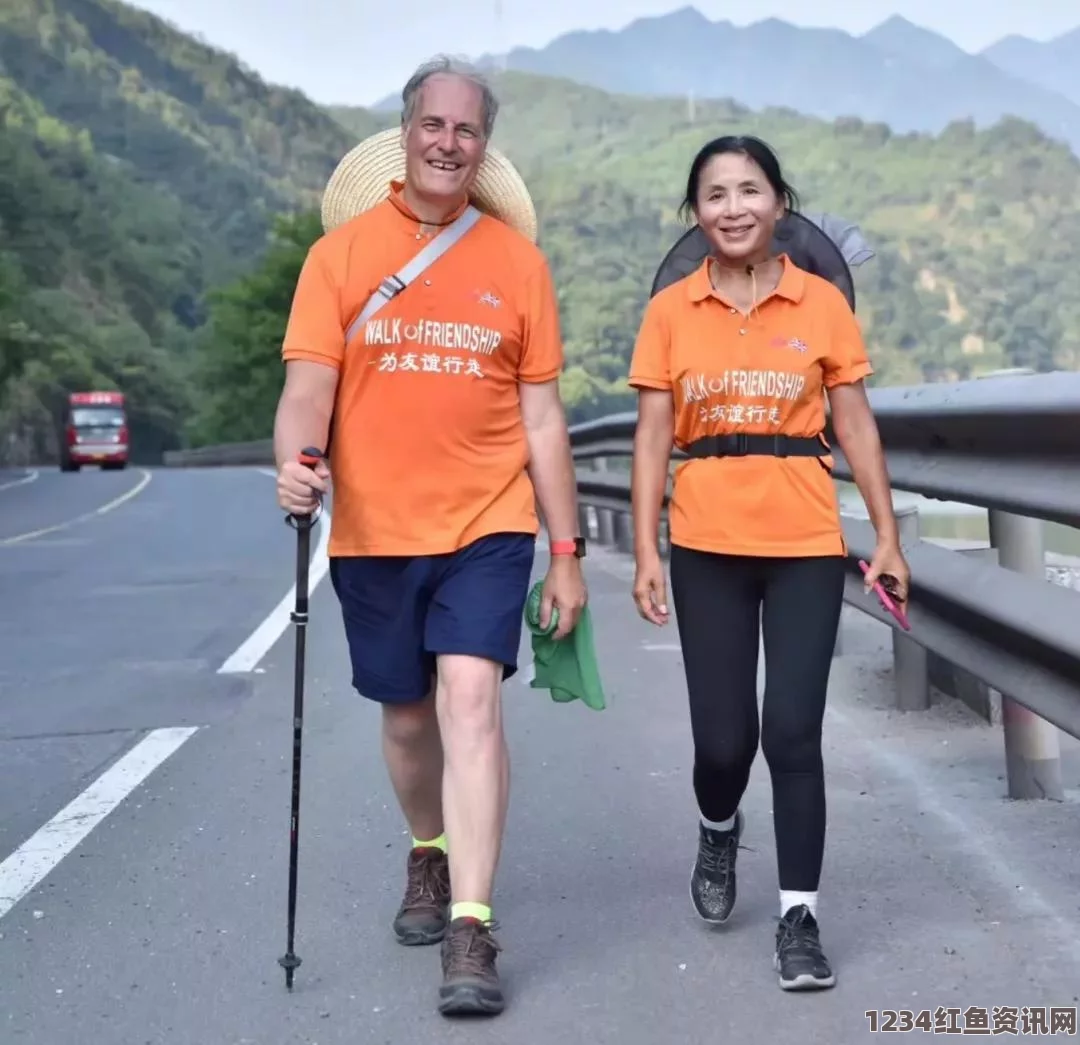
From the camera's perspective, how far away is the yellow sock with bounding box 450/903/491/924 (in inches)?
157

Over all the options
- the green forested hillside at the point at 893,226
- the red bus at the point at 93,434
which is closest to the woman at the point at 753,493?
the red bus at the point at 93,434

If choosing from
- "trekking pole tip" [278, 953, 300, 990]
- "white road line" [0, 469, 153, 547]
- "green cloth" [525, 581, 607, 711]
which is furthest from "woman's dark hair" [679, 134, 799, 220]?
"white road line" [0, 469, 153, 547]

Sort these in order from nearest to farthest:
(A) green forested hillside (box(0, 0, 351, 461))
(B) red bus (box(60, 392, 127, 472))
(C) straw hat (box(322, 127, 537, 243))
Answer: (C) straw hat (box(322, 127, 537, 243))
(B) red bus (box(60, 392, 127, 472))
(A) green forested hillside (box(0, 0, 351, 461))

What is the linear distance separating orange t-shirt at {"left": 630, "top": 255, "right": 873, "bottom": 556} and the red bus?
200 feet

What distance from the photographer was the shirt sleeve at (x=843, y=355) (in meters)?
4.18

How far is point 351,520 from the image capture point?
4.24m

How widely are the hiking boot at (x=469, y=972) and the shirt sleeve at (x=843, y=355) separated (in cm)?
146

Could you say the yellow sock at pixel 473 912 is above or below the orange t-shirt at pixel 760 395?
below

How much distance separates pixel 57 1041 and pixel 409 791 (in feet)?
3.53

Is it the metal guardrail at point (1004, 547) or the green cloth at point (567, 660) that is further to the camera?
the green cloth at point (567, 660)

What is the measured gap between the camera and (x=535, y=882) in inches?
192

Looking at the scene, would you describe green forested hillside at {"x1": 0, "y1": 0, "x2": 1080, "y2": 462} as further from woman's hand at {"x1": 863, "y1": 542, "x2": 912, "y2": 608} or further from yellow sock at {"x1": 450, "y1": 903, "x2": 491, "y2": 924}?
yellow sock at {"x1": 450, "y1": 903, "x2": 491, "y2": 924}

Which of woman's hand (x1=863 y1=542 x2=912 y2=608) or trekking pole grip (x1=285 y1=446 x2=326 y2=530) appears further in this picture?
woman's hand (x1=863 y1=542 x2=912 y2=608)

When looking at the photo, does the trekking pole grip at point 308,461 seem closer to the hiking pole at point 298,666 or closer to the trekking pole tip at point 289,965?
the hiking pole at point 298,666
